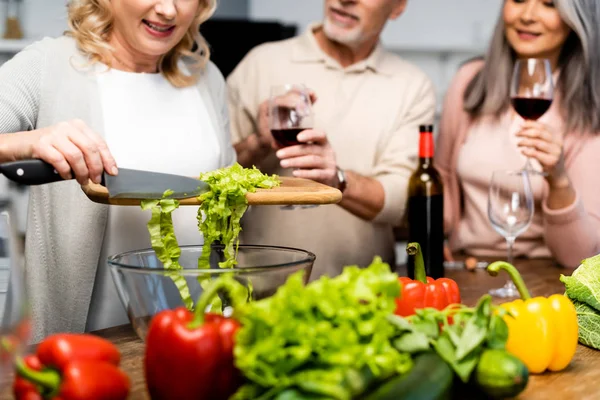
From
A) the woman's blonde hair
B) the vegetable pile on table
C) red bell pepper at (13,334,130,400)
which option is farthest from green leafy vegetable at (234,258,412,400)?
the woman's blonde hair

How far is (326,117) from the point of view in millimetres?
2484

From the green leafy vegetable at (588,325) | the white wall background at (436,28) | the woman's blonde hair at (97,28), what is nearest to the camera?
the green leafy vegetable at (588,325)

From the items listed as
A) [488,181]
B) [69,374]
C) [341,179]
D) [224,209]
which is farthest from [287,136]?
[69,374]

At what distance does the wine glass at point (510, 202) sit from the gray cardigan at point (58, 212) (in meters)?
0.94

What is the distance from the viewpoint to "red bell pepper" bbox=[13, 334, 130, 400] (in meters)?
0.80

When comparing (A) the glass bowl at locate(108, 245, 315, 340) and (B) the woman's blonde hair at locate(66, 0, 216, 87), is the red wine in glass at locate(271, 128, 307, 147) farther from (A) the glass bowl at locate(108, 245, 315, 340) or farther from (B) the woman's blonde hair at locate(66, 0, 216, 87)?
(A) the glass bowl at locate(108, 245, 315, 340)

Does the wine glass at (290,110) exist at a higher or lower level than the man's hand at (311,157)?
higher

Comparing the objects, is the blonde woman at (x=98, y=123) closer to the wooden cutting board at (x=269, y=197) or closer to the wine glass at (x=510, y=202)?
the wooden cutting board at (x=269, y=197)

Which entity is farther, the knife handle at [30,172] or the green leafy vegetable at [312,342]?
the knife handle at [30,172]

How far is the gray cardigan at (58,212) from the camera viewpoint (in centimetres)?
173

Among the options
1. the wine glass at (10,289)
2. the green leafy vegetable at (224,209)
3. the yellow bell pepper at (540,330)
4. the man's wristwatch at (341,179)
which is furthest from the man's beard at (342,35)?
the wine glass at (10,289)

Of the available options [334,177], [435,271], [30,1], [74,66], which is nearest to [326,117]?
[334,177]

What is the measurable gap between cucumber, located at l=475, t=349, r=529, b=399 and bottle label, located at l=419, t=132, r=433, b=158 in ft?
3.10

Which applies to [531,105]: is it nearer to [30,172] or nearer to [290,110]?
[290,110]
